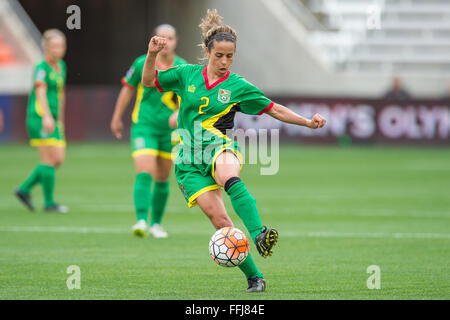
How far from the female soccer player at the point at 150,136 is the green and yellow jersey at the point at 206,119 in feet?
8.76

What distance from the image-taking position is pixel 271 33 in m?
30.8

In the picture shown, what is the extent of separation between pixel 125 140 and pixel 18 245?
16629mm

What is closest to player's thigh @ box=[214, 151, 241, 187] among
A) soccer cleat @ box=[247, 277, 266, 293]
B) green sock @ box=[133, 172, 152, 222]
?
soccer cleat @ box=[247, 277, 266, 293]

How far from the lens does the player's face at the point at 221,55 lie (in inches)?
241

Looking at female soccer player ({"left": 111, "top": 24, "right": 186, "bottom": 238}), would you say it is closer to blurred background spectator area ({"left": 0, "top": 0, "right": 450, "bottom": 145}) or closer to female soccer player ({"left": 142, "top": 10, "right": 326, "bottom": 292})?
female soccer player ({"left": 142, "top": 10, "right": 326, "bottom": 292})

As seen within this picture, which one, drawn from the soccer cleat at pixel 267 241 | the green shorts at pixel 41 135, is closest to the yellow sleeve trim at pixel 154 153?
the green shorts at pixel 41 135

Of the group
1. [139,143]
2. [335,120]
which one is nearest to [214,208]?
[139,143]

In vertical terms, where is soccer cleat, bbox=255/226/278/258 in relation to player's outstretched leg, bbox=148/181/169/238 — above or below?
below

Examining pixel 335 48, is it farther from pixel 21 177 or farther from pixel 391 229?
pixel 391 229

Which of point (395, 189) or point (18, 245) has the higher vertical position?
point (395, 189)

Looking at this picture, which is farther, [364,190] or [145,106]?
[364,190]

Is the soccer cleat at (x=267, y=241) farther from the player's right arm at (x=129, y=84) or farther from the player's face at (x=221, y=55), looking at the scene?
the player's right arm at (x=129, y=84)

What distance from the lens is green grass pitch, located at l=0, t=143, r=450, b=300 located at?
20.4ft
